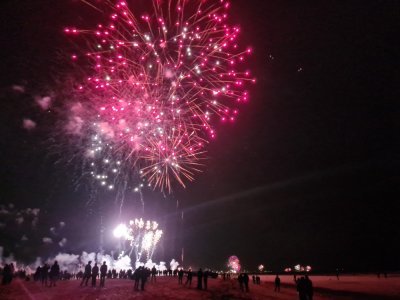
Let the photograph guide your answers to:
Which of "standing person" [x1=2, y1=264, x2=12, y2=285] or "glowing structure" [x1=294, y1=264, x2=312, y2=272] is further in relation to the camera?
"glowing structure" [x1=294, y1=264, x2=312, y2=272]

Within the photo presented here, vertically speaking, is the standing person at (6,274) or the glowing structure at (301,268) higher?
the glowing structure at (301,268)

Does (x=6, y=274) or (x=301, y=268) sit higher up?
(x=301, y=268)

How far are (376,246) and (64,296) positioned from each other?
107585mm

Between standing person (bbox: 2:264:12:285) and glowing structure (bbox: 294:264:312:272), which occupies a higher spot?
glowing structure (bbox: 294:264:312:272)

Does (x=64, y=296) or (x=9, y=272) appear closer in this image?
(x=64, y=296)

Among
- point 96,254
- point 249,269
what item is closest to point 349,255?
point 249,269

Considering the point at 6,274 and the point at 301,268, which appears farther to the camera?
the point at 301,268

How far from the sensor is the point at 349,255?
102 meters

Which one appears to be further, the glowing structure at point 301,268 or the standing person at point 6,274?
the glowing structure at point 301,268

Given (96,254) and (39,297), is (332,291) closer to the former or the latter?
(39,297)

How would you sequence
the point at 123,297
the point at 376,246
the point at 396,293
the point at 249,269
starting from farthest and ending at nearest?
the point at 249,269, the point at 376,246, the point at 396,293, the point at 123,297

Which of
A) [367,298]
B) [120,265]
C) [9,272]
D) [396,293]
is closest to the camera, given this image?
[9,272]

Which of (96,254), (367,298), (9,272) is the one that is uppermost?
(96,254)

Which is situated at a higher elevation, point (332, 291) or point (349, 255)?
point (349, 255)
